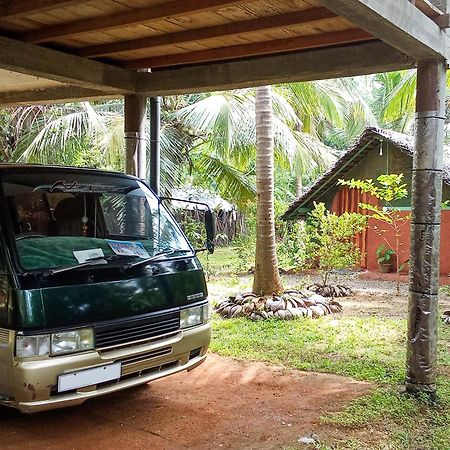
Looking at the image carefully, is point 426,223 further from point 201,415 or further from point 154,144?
point 154,144

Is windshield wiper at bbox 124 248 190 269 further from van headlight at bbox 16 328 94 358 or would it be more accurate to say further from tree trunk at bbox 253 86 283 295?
tree trunk at bbox 253 86 283 295

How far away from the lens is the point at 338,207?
16.9 m

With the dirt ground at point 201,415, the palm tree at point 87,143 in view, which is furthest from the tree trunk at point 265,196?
the palm tree at point 87,143

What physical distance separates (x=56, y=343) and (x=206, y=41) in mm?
3629

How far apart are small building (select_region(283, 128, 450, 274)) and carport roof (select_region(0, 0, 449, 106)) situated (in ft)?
30.4

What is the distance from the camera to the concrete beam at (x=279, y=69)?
5.68m

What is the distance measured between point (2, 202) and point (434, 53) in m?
3.92

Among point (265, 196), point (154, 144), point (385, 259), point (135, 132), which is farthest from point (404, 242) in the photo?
point (135, 132)

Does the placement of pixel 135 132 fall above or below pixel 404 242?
above

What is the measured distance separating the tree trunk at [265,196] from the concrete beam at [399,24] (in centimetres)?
477

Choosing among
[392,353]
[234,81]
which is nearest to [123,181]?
[234,81]

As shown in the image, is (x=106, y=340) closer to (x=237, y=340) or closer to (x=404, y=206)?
(x=237, y=340)

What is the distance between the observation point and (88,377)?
13.1 feet

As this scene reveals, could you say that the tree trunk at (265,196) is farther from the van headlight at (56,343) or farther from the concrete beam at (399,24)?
Result: the van headlight at (56,343)
